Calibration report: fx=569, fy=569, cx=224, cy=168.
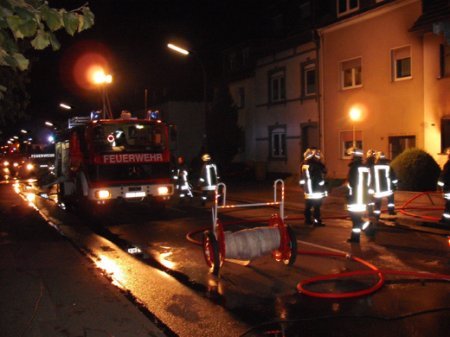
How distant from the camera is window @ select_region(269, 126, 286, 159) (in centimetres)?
2948

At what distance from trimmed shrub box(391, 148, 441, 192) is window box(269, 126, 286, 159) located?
1097 cm

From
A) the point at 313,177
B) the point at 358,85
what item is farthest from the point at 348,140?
the point at 313,177

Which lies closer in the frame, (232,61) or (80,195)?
→ (80,195)

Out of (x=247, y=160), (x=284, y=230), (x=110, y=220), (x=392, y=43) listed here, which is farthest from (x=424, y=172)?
(x=247, y=160)

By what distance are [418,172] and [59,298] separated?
14136 millimetres

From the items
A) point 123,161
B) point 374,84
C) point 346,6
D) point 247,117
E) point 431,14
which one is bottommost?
point 123,161

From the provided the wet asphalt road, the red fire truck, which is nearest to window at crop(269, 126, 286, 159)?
the red fire truck

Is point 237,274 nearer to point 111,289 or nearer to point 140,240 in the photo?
point 111,289

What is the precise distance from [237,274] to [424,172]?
12.0 meters

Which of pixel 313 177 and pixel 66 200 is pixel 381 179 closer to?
pixel 313 177

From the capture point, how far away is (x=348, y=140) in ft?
79.7

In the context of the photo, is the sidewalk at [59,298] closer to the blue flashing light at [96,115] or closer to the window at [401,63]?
the blue flashing light at [96,115]

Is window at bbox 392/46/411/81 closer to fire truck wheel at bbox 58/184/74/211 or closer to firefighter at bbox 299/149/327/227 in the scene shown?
firefighter at bbox 299/149/327/227

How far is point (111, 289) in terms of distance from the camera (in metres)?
7.29
